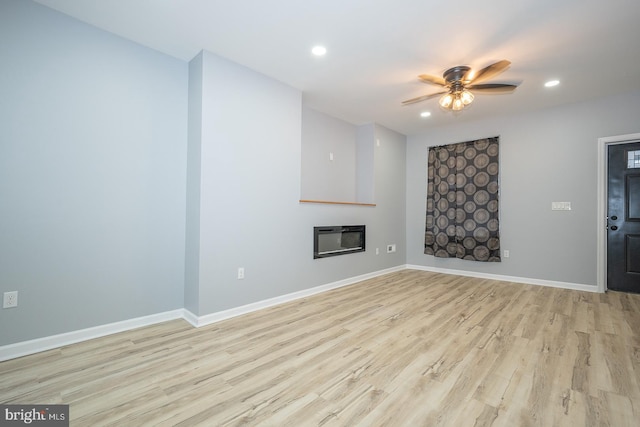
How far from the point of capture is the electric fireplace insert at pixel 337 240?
3812 mm

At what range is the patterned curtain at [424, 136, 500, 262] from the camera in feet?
15.1

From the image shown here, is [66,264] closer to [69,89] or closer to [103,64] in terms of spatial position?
[69,89]

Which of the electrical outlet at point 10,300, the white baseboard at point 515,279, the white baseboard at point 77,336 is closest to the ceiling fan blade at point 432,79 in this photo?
the white baseboard at point 515,279

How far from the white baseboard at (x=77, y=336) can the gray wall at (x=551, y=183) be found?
453 centimetres

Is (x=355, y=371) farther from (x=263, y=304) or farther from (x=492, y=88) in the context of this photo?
(x=492, y=88)

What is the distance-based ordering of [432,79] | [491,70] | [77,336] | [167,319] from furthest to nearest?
[432,79]
[167,319]
[491,70]
[77,336]

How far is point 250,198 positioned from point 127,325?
1.58 m

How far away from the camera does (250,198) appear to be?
9.99ft

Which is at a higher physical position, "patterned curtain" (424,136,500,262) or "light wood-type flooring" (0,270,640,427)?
"patterned curtain" (424,136,500,262)

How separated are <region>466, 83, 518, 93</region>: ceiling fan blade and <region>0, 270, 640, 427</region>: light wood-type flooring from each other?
2310 mm

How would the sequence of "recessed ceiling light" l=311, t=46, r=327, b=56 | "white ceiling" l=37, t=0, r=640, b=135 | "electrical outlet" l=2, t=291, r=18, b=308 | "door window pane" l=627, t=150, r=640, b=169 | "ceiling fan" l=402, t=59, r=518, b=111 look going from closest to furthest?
"electrical outlet" l=2, t=291, r=18, b=308 < "white ceiling" l=37, t=0, r=640, b=135 < "recessed ceiling light" l=311, t=46, r=327, b=56 < "ceiling fan" l=402, t=59, r=518, b=111 < "door window pane" l=627, t=150, r=640, b=169

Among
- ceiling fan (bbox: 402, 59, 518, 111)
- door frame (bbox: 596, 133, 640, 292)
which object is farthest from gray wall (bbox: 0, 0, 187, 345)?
door frame (bbox: 596, 133, 640, 292)

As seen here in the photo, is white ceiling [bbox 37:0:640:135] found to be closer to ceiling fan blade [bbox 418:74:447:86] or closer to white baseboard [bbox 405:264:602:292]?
ceiling fan blade [bbox 418:74:447:86]

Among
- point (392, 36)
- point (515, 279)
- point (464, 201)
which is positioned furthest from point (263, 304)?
point (515, 279)
